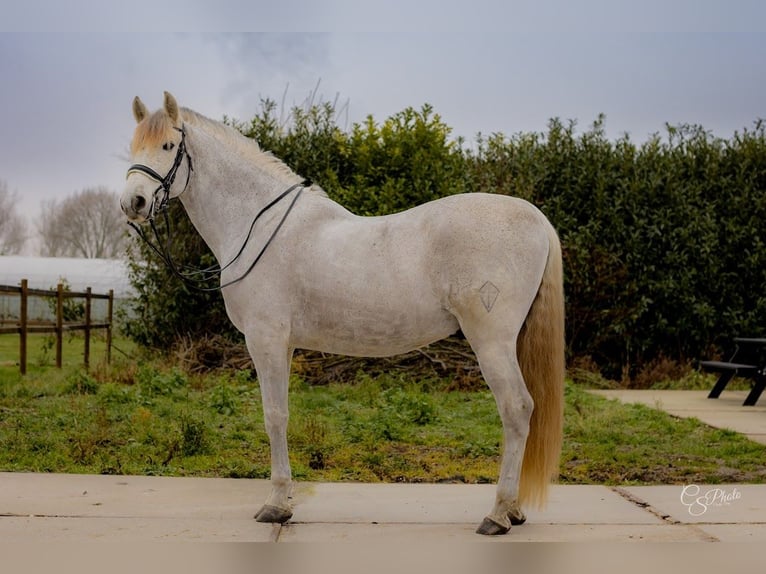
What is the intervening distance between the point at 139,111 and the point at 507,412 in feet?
8.07

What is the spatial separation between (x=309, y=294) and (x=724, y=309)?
7.76m

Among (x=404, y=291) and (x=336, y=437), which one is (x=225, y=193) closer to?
(x=404, y=291)

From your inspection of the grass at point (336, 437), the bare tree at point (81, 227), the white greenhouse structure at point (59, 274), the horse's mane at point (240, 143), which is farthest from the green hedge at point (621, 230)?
the bare tree at point (81, 227)

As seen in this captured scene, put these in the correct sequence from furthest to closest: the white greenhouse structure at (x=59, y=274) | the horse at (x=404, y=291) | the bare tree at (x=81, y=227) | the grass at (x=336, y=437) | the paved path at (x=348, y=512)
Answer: the bare tree at (x=81, y=227) → the white greenhouse structure at (x=59, y=274) → the grass at (x=336, y=437) → the horse at (x=404, y=291) → the paved path at (x=348, y=512)

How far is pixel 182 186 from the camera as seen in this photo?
4148 mm

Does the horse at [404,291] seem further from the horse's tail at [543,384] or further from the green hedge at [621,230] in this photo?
the green hedge at [621,230]

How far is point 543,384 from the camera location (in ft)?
12.9

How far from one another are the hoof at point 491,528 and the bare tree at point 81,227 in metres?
27.9

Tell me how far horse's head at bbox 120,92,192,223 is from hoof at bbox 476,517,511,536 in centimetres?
226

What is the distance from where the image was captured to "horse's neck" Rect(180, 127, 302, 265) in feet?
13.8

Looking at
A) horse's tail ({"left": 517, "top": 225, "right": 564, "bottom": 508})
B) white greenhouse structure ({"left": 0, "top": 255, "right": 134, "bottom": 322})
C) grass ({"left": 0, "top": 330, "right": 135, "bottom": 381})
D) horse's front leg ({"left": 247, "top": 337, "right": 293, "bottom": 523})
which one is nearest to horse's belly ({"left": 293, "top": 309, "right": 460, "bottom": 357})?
horse's front leg ({"left": 247, "top": 337, "right": 293, "bottom": 523})

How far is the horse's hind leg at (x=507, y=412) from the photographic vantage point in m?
3.74

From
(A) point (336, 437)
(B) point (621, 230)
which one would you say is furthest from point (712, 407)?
(A) point (336, 437)

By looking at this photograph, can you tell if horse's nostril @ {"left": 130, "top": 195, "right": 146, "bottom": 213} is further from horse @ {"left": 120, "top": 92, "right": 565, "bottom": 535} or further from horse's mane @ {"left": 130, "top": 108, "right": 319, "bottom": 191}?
horse's mane @ {"left": 130, "top": 108, "right": 319, "bottom": 191}
